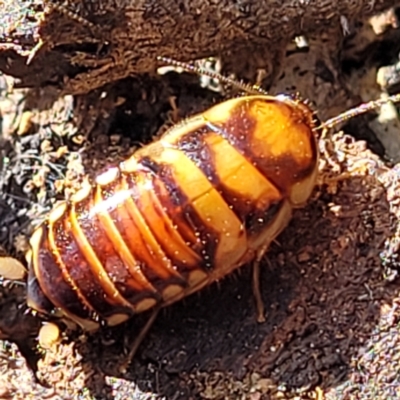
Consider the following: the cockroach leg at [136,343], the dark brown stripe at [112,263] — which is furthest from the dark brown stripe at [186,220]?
the cockroach leg at [136,343]

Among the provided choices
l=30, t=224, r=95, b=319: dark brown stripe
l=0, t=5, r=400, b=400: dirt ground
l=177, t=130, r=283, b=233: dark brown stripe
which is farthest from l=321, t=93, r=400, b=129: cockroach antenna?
l=30, t=224, r=95, b=319: dark brown stripe

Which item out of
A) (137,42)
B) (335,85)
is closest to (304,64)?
(335,85)

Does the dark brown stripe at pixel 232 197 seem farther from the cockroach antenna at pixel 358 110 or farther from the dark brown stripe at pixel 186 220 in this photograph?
the cockroach antenna at pixel 358 110

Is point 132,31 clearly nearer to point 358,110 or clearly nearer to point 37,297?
point 358,110

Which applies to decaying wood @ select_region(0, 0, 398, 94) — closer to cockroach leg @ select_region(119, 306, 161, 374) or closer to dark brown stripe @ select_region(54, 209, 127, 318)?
dark brown stripe @ select_region(54, 209, 127, 318)

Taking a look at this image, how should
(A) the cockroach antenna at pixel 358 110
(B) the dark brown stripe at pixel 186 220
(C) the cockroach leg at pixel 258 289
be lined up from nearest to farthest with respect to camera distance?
(B) the dark brown stripe at pixel 186 220 < (C) the cockroach leg at pixel 258 289 < (A) the cockroach antenna at pixel 358 110

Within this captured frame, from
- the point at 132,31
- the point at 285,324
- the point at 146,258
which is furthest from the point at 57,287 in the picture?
the point at 132,31
